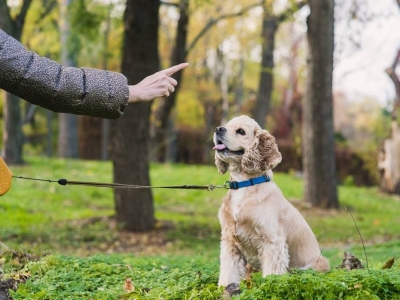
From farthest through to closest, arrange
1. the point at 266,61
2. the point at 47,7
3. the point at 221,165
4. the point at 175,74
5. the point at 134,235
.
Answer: the point at 47,7, the point at 266,61, the point at 175,74, the point at 134,235, the point at 221,165

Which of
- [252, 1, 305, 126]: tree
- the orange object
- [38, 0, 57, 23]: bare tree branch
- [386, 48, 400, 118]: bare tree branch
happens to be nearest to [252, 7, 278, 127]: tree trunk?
[252, 1, 305, 126]: tree

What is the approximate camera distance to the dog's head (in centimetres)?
496

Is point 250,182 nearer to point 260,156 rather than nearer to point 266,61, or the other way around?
point 260,156

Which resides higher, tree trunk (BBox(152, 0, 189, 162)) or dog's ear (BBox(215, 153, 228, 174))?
tree trunk (BBox(152, 0, 189, 162))

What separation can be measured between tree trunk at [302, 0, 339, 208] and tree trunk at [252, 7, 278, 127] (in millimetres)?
5359

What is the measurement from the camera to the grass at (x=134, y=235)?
218 inches

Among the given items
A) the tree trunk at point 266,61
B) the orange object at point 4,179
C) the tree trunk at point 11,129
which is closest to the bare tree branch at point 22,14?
the tree trunk at point 11,129

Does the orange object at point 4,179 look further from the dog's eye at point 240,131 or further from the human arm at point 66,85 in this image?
the dog's eye at point 240,131

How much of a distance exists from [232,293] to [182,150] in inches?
1118

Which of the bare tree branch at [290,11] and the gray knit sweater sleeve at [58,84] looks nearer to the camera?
the gray knit sweater sleeve at [58,84]

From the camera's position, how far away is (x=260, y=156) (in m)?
4.95

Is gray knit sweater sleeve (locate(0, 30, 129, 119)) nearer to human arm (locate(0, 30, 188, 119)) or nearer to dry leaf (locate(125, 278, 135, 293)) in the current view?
human arm (locate(0, 30, 188, 119))

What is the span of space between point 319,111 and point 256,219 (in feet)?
35.4

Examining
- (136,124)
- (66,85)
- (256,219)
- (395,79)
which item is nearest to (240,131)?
(256,219)
